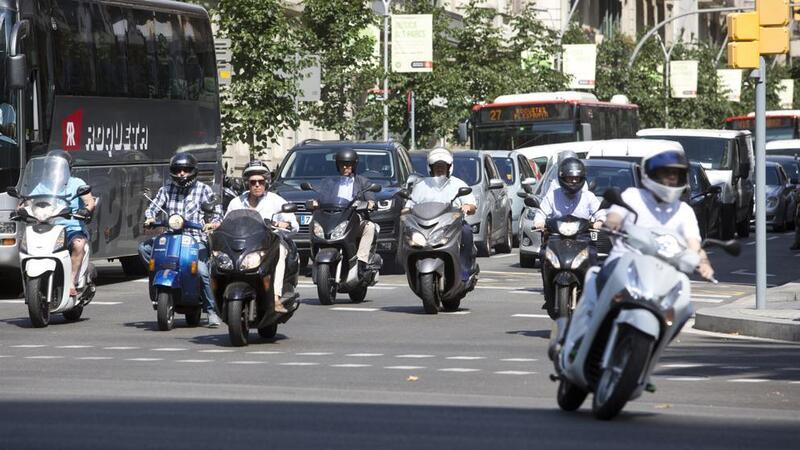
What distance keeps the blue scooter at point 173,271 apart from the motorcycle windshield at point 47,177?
1257mm

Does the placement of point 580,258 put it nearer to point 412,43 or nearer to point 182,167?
point 182,167

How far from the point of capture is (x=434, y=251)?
56.9 ft

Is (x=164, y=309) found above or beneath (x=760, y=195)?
beneath

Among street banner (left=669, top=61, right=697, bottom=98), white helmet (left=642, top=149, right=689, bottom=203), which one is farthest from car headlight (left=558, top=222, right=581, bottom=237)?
street banner (left=669, top=61, right=697, bottom=98)

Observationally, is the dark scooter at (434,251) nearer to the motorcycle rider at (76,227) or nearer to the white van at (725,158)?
the motorcycle rider at (76,227)

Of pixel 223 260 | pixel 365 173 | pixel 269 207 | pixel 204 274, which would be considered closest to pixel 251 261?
pixel 223 260

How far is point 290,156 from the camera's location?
25.3 meters

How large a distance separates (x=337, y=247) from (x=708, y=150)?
1888 centimetres

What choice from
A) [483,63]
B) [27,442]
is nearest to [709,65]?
[483,63]

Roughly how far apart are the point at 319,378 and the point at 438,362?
1.48m

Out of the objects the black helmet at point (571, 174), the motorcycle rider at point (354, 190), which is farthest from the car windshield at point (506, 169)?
the black helmet at point (571, 174)

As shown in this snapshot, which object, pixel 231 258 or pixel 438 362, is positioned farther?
pixel 231 258

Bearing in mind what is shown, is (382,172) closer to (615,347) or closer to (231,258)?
(231,258)

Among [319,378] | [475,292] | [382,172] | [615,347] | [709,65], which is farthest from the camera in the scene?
[709,65]
